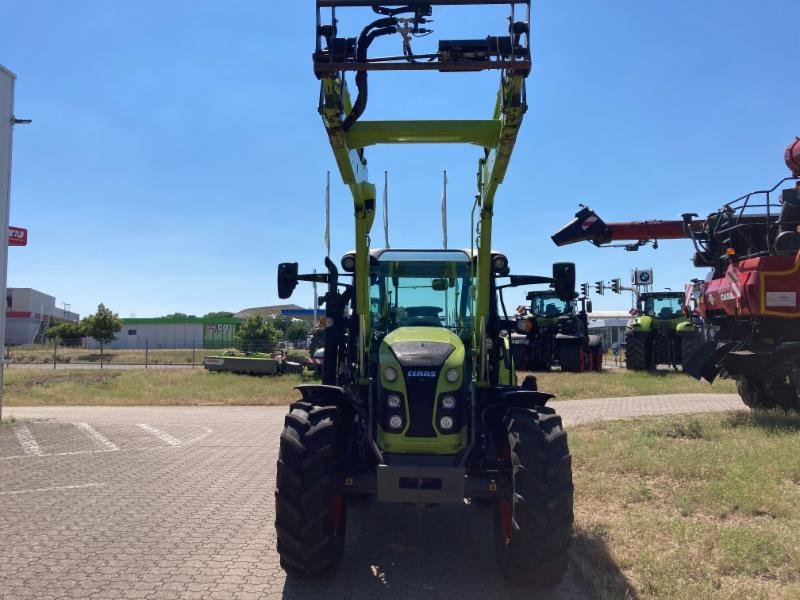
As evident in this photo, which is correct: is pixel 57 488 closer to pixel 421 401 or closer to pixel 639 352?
pixel 421 401

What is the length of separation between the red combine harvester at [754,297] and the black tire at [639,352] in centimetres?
914

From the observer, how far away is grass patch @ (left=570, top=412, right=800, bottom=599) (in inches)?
172

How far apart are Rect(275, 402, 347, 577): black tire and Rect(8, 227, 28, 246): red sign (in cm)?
1211

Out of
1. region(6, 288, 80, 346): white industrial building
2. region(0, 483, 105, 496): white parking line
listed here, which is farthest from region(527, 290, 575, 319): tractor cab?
region(6, 288, 80, 346): white industrial building

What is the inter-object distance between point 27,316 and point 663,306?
244 feet

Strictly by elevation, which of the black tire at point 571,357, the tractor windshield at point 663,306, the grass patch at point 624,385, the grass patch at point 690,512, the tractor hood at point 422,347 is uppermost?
the tractor windshield at point 663,306

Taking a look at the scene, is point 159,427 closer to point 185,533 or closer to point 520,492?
point 185,533

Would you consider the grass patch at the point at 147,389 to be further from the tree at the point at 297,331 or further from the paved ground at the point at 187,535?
the tree at the point at 297,331

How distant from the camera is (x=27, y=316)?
75375 millimetres

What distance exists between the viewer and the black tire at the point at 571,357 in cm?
2228

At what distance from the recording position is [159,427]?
12.5 meters

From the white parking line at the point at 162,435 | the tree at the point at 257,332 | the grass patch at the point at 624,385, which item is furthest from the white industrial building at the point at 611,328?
the white parking line at the point at 162,435

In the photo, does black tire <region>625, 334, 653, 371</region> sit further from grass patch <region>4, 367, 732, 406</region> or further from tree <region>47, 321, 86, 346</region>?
tree <region>47, 321, 86, 346</region>

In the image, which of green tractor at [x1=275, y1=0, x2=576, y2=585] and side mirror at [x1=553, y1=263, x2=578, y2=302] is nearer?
green tractor at [x1=275, y1=0, x2=576, y2=585]
